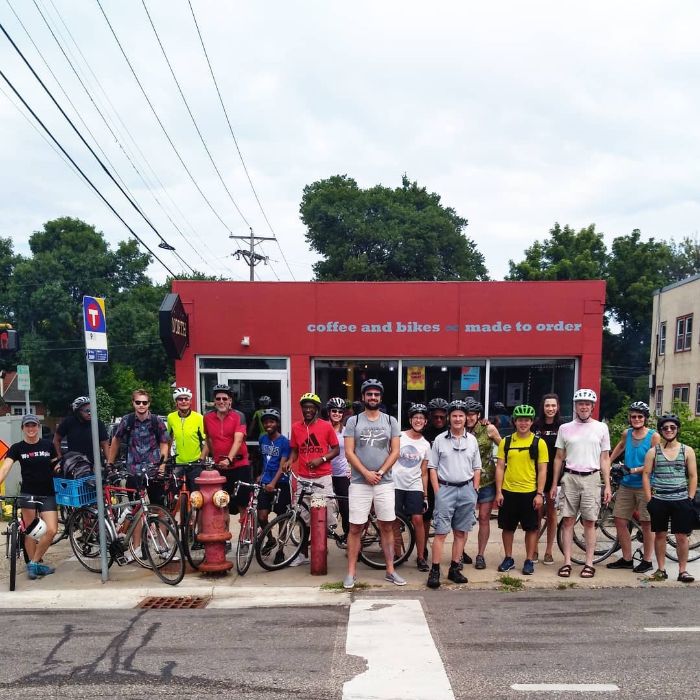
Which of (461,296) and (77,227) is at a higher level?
(77,227)

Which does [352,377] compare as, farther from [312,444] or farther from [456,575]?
[456,575]

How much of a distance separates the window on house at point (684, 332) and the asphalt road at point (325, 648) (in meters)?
27.0

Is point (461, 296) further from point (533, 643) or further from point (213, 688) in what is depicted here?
point (213, 688)

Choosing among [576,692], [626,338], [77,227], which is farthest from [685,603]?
[626,338]

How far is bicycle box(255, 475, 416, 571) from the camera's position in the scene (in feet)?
21.7

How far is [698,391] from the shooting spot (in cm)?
2809

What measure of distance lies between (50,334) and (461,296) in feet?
92.1

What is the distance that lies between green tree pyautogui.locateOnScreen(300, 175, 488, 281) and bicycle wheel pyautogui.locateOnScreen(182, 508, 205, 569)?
3414cm

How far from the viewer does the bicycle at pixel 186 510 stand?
666 centimetres

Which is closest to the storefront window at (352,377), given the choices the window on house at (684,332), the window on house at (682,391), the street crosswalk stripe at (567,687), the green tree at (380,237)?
the street crosswalk stripe at (567,687)

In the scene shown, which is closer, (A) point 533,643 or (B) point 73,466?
(A) point 533,643

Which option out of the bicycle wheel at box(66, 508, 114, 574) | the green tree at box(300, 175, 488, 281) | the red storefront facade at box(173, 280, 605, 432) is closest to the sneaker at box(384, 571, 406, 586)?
the bicycle wheel at box(66, 508, 114, 574)

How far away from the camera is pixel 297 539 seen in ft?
22.6

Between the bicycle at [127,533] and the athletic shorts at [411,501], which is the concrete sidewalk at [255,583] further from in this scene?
the athletic shorts at [411,501]
